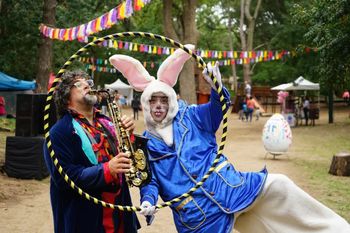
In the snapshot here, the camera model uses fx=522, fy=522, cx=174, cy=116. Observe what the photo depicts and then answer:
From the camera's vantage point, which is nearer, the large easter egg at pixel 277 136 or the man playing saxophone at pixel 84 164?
the man playing saxophone at pixel 84 164

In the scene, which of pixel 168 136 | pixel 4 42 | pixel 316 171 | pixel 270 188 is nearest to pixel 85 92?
pixel 168 136

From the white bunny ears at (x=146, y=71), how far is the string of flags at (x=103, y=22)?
857cm

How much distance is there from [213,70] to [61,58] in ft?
76.0

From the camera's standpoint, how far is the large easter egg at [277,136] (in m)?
13.6

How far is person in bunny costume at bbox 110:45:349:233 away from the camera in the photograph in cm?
403

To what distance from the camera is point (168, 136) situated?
4.27m

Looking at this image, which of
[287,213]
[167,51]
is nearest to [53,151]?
[287,213]

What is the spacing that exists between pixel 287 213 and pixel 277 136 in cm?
957

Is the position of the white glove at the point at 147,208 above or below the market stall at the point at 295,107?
below

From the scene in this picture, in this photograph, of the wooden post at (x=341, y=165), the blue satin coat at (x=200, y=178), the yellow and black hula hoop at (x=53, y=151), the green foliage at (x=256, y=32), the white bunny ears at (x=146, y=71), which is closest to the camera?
the yellow and black hula hoop at (x=53, y=151)

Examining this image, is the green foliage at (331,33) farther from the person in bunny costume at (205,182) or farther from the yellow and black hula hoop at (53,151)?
the yellow and black hula hoop at (53,151)

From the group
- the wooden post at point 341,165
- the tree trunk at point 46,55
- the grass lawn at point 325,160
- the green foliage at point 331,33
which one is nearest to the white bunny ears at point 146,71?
the grass lawn at point 325,160

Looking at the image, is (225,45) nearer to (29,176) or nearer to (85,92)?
(29,176)

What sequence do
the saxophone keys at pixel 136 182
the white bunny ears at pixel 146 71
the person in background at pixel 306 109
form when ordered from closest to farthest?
1. the saxophone keys at pixel 136 182
2. the white bunny ears at pixel 146 71
3. the person in background at pixel 306 109
